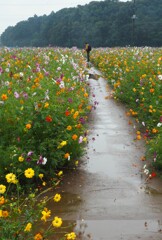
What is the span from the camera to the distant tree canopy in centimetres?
5228

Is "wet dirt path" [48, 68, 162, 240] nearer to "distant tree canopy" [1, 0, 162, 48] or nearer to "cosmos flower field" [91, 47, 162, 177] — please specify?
"cosmos flower field" [91, 47, 162, 177]

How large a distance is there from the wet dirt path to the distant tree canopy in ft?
138

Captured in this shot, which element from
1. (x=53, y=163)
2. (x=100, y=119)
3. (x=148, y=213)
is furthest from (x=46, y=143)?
(x=100, y=119)

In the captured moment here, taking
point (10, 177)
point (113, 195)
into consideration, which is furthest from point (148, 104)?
point (10, 177)

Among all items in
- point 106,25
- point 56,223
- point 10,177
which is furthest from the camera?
point 106,25

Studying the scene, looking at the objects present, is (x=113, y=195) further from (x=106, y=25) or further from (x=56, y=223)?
(x=106, y=25)

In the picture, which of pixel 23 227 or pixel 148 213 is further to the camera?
pixel 148 213

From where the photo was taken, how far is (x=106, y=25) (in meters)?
58.6

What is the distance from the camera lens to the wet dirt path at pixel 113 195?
12.1ft

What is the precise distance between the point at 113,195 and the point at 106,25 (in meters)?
56.1

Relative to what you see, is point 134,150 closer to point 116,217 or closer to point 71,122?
point 71,122

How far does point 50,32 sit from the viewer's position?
234 ft

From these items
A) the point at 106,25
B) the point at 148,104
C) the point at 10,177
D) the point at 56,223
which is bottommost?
the point at 148,104

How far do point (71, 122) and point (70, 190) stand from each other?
3.41 ft
